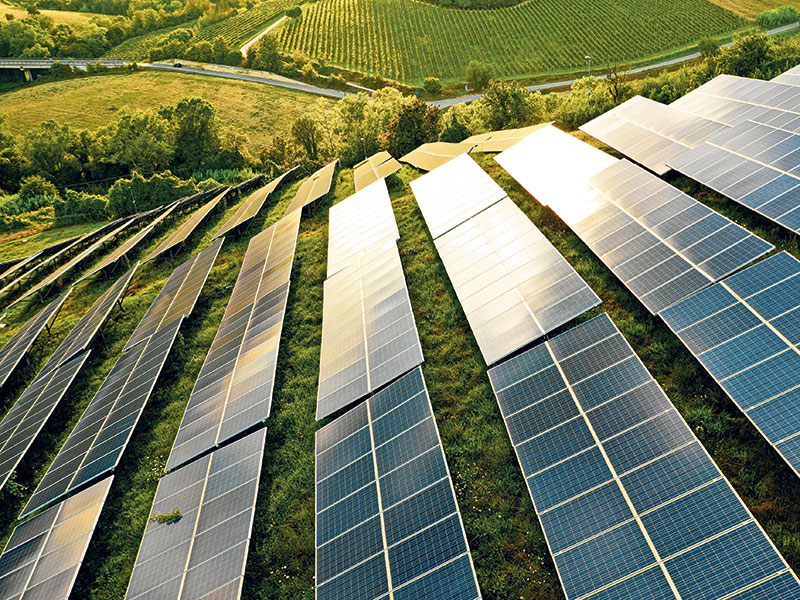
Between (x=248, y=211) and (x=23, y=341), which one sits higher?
(x=248, y=211)

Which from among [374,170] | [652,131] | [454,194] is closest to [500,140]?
[374,170]

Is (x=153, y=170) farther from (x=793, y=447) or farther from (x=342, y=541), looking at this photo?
(x=793, y=447)

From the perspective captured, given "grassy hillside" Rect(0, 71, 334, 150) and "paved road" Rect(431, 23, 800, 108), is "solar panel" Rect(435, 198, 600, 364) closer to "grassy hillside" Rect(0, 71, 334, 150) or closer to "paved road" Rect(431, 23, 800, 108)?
"paved road" Rect(431, 23, 800, 108)

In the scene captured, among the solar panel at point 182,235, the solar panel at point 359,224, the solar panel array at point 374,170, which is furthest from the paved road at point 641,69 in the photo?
the solar panel at point 359,224

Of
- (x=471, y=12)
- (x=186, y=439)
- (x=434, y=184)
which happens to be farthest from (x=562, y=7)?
(x=186, y=439)

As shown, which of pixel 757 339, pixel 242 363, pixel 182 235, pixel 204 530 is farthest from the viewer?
pixel 182 235

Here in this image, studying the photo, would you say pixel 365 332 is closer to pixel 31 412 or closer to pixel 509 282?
pixel 509 282

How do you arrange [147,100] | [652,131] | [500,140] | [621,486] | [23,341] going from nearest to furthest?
[621,486] → [652,131] → [23,341] → [500,140] → [147,100]
